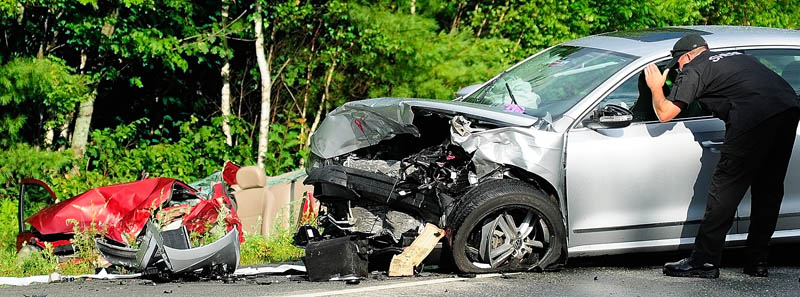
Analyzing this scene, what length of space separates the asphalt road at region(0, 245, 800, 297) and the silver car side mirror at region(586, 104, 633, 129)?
0.95 metres

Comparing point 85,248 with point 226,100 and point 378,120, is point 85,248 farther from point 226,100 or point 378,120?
point 226,100

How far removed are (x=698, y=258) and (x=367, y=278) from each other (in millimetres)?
2043

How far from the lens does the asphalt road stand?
5855mm

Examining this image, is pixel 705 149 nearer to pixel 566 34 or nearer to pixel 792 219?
pixel 792 219

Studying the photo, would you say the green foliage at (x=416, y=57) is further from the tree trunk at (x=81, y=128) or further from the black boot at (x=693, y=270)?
the black boot at (x=693, y=270)

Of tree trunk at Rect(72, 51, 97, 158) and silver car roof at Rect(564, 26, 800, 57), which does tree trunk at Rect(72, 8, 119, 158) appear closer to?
tree trunk at Rect(72, 51, 97, 158)

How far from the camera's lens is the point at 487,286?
597 centimetres

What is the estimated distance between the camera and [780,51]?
678cm

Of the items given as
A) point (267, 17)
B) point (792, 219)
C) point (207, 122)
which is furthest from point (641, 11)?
point (792, 219)

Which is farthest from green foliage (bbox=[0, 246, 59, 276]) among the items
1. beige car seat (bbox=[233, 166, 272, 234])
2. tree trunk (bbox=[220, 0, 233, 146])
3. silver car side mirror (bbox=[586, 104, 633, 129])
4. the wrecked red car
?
tree trunk (bbox=[220, 0, 233, 146])

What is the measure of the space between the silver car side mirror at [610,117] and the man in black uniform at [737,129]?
0.69ft

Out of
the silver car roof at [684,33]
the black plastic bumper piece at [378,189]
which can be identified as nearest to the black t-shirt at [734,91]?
the silver car roof at [684,33]

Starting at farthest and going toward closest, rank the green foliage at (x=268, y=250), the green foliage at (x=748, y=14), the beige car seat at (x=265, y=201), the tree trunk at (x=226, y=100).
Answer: the green foliage at (x=748, y=14) → the tree trunk at (x=226, y=100) → the beige car seat at (x=265, y=201) → the green foliage at (x=268, y=250)

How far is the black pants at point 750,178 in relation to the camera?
6.12m
